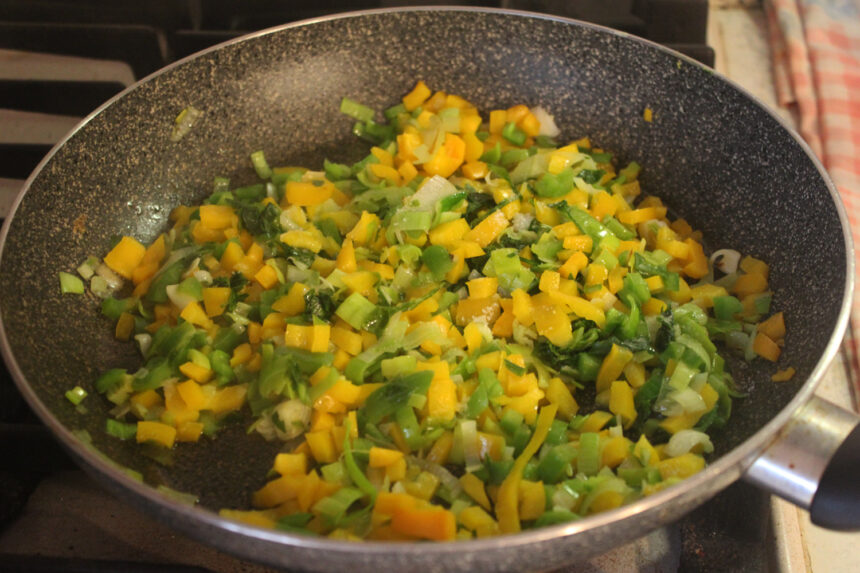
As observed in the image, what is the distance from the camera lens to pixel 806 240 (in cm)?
126

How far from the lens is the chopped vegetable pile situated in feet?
3.42

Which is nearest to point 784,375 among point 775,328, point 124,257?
point 775,328

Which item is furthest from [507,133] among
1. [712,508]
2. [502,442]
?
[712,508]

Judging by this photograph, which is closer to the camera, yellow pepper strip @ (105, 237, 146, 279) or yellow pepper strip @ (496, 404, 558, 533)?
yellow pepper strip @ (496, 404, 558, 533)

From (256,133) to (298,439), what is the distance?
761 mm

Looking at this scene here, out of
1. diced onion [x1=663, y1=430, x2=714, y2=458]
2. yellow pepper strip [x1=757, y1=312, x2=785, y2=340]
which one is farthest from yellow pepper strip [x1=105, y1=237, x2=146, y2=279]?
yellow pepper strip [x1=757, y1=312, x2=785, y2=340]

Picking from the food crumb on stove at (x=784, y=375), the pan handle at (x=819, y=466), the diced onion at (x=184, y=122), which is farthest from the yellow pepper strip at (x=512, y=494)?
the diced onion at (x=184, y=122)

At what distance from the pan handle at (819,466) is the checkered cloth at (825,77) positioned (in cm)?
69

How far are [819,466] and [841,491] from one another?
4cm

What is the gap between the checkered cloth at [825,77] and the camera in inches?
65.6

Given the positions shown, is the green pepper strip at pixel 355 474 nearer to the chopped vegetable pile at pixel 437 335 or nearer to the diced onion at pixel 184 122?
the chopped vegetable pile at pixel 437 335

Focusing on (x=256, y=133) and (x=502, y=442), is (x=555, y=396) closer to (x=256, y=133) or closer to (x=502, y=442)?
(x=502, y=442)

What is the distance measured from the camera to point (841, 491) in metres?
0.85

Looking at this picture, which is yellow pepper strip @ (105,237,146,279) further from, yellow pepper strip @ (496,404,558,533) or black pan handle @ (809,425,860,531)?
black pan handle @ (809,425,860,531)
